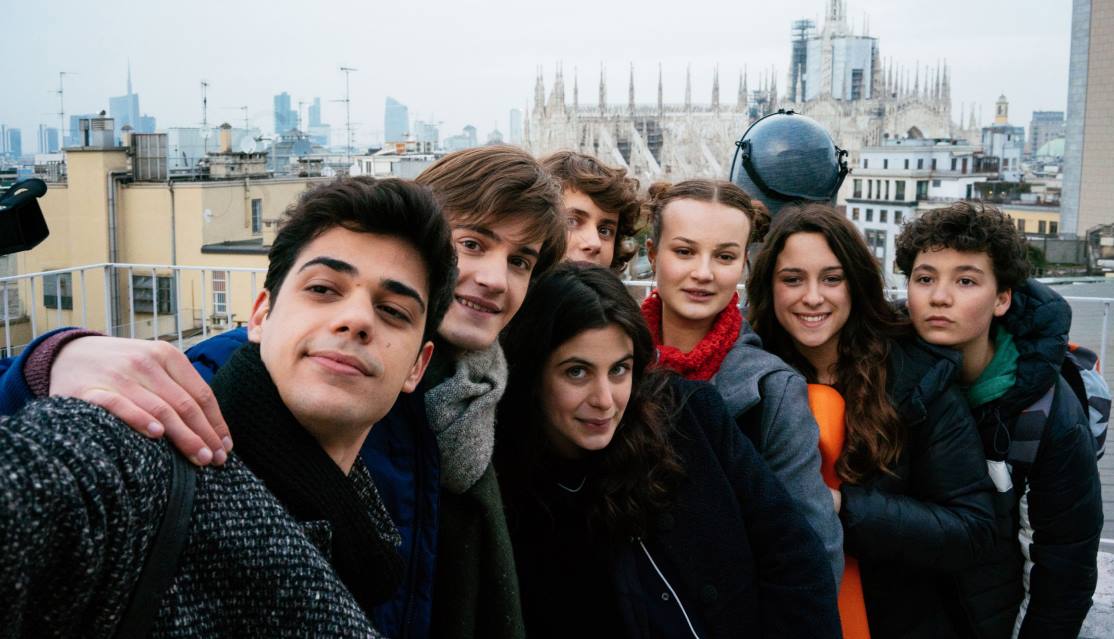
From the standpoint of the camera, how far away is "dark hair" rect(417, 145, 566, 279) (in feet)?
5.27

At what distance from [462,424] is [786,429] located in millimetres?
746

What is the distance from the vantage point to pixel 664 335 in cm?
218

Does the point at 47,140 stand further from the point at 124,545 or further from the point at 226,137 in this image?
the point at 124,545

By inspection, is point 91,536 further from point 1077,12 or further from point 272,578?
point 1077,12

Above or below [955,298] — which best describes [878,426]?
below

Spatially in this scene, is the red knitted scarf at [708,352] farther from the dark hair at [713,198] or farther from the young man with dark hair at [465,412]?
the young man with dark hair at [465,412]

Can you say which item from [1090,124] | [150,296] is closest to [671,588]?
[150,296]

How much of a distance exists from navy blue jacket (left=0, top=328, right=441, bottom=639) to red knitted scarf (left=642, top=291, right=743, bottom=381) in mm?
714

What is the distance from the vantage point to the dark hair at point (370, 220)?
115 cm

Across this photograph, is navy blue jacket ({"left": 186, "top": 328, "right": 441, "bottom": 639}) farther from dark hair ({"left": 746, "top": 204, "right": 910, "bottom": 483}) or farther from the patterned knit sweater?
dark hair ({"left": 746, "top": 204, "right": 910, "bottom": 483})

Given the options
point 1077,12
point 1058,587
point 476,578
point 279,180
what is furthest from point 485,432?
point 1077,12

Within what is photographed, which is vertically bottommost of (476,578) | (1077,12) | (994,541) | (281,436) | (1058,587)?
(1058,587)

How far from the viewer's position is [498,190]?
1.61 meters

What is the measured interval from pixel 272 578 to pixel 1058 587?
1923 millimetres
